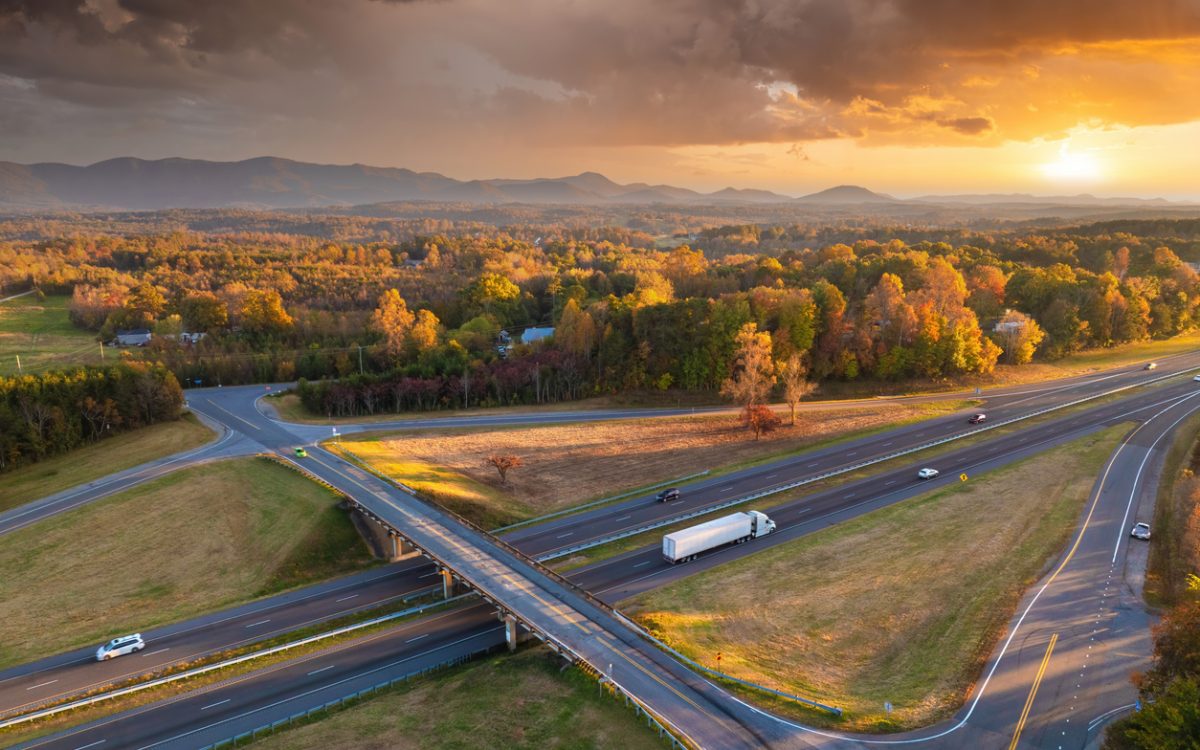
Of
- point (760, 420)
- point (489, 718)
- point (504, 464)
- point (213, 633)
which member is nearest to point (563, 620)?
point (489, 718)

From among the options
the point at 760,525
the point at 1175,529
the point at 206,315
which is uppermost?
the point at 206,315

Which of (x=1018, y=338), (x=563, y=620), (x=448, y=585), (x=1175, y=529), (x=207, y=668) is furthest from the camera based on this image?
(x=1018, y=338)

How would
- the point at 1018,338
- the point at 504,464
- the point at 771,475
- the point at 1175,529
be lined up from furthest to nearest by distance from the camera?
the point at 1018,338 < the point at 771,475 < the point at 504,464 < the point at 1175,529

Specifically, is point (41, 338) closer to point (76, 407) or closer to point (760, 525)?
point (76, 407)

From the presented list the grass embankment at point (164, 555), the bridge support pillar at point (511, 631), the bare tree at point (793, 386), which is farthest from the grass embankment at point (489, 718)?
the bare tree at point (793, 386)

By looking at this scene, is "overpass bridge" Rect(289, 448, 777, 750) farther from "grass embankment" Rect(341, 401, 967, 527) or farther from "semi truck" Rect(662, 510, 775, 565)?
"semi truck" Rect(662, 510, 775, 565)

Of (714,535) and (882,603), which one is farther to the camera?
(714,535)

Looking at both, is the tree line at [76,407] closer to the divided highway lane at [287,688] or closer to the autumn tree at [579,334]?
the divided highway lane at [287,688]
